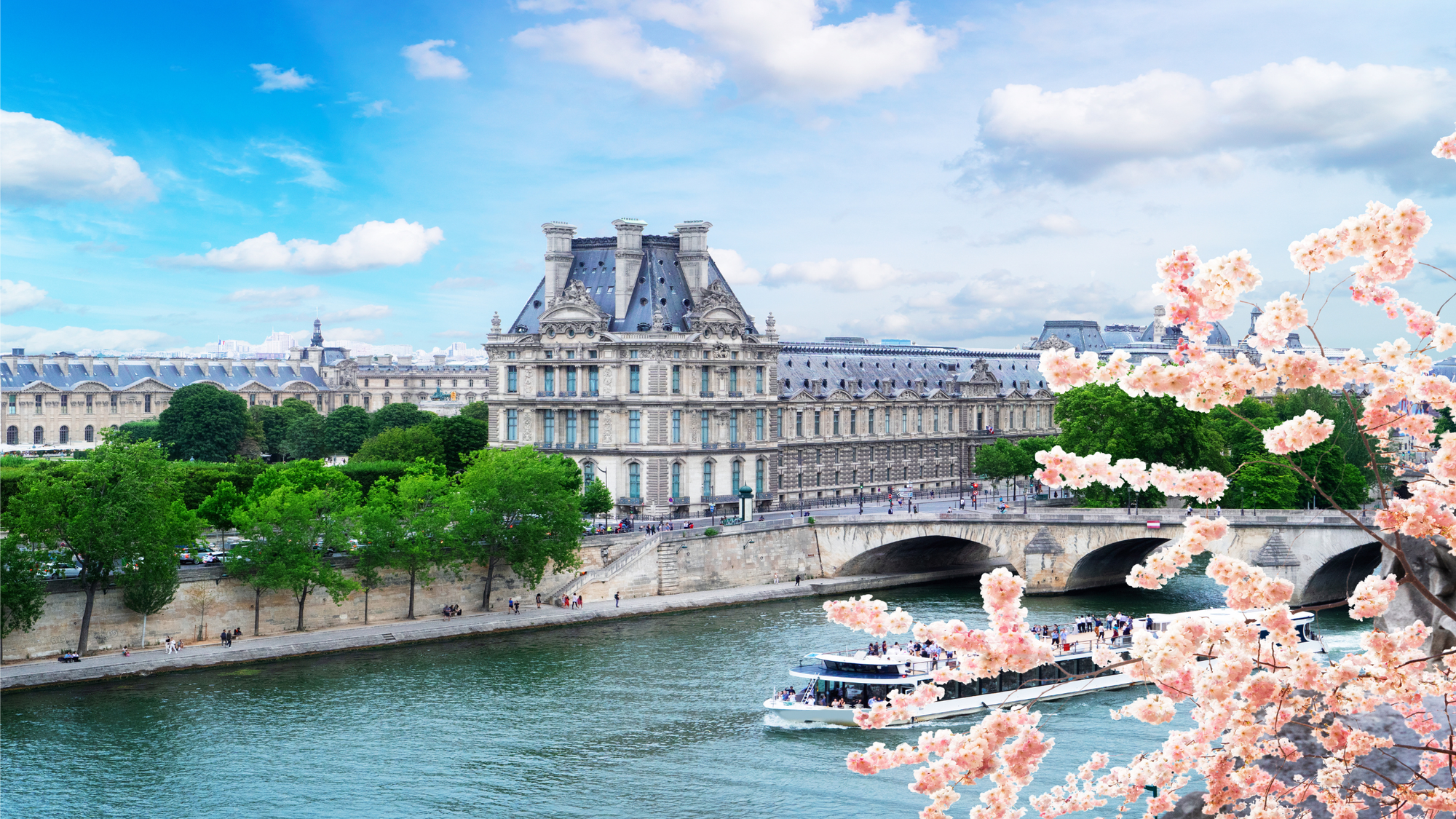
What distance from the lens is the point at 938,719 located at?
43781mm

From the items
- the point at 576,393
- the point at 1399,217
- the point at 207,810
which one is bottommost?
the point at 207,810

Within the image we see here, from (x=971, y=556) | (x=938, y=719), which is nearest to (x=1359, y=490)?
(x=971, y=556)

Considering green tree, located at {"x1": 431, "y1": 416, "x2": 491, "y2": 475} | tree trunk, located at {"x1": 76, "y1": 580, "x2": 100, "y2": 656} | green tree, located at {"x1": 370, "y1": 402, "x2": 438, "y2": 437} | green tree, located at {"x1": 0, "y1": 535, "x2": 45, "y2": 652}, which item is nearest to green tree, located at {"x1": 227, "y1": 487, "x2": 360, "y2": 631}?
tree trunk, located at {"x1": 76, "y1": 580, "x2": 100, "y2": 656}

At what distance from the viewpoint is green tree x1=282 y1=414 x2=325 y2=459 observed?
122 m

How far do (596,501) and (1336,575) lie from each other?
1384 inches

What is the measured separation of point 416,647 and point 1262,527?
37124 millimetres

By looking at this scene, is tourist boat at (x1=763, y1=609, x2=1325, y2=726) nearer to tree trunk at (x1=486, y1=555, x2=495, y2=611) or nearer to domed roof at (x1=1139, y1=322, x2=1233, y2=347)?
tree trunk at (x1=486, y1=555, x2=495, y2=611)

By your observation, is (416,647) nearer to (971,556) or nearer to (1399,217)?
(971,556)

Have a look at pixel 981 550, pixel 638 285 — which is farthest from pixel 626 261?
pixel 981 550

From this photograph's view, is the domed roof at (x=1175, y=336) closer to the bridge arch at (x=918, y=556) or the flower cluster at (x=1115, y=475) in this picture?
the bridge arch at (x=918, y=556)

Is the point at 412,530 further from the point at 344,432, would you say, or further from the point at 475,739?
the point at 344,432

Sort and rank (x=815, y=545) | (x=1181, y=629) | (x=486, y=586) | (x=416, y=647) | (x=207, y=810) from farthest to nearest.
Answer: (x=815, y=545), (x=486, y=586), (x=416, y=647), (x=207, y=810), (x=1181, y=629)

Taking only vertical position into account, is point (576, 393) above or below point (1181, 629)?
above

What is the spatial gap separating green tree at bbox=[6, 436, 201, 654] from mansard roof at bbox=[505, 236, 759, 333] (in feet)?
104
